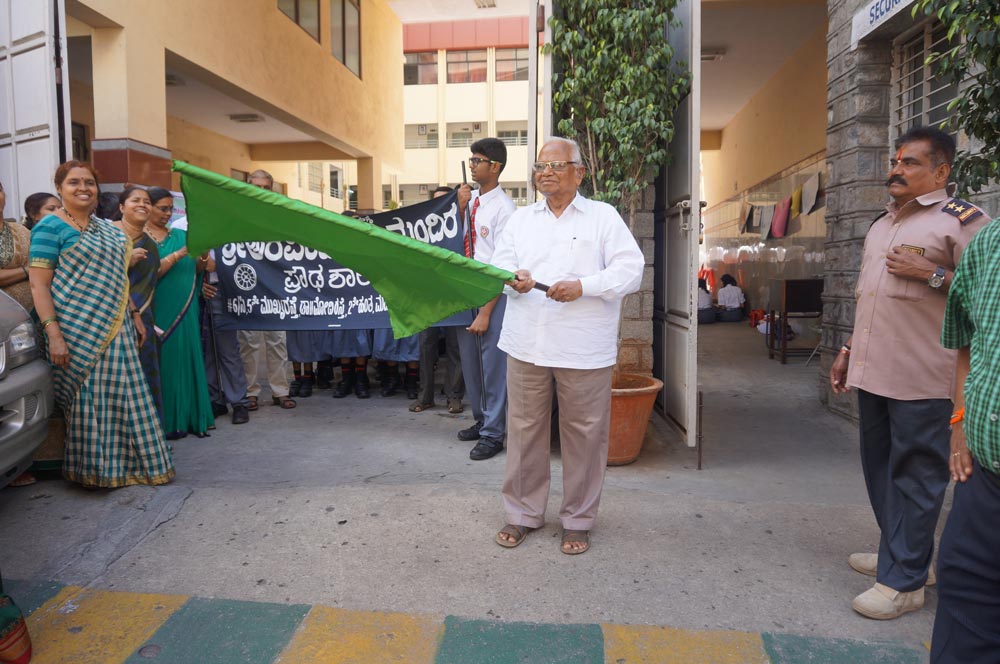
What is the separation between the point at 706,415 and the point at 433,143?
30.3m

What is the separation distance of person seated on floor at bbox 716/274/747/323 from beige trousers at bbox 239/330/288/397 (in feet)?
34.1

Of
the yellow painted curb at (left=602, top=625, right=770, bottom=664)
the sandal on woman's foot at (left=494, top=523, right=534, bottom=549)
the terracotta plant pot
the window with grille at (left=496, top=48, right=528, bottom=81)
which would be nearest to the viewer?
the yellow painted curb at (left=602, top=625, right=770, bottom=664)

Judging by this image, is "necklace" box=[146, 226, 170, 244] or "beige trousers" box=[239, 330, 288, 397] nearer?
"necklace" box=[146, 226, 170, 244]

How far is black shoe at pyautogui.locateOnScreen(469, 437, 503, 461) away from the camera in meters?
4.99

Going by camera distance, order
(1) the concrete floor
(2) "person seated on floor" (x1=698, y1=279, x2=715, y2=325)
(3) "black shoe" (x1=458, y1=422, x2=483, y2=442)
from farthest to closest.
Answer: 1. (2) "person seated on floor" (x1=698, y1=279, x2=715, y2=325)
2. (3) "black shoe" (x1=458, y1=422, x2=483, y2=442)
3. (1) the concrete floor

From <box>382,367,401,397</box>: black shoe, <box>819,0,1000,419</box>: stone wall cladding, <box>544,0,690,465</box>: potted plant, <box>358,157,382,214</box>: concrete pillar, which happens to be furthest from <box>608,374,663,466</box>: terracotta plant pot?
<box>358,157,382,214</box>: concrete pillar

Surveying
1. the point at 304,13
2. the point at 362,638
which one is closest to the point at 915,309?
the point at 362,638

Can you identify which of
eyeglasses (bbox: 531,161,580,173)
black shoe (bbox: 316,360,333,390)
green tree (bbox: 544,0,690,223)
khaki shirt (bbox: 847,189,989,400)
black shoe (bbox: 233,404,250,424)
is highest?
green tree (bbox: 544,0,690,223)

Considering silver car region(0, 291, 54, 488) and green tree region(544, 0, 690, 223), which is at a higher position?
green tree region(544, 0, 690, 223)

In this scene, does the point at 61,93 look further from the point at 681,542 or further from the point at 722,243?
the point at 722,243

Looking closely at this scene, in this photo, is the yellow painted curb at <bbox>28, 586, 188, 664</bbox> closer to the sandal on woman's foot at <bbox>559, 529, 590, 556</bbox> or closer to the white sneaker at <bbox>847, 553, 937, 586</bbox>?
the sandal on woman's foot at <bbox>559, 529, 590, 556</bbox>

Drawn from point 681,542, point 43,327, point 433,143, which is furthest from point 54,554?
point 433,143

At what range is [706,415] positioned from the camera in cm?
642

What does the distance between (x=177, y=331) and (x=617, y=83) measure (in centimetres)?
359
